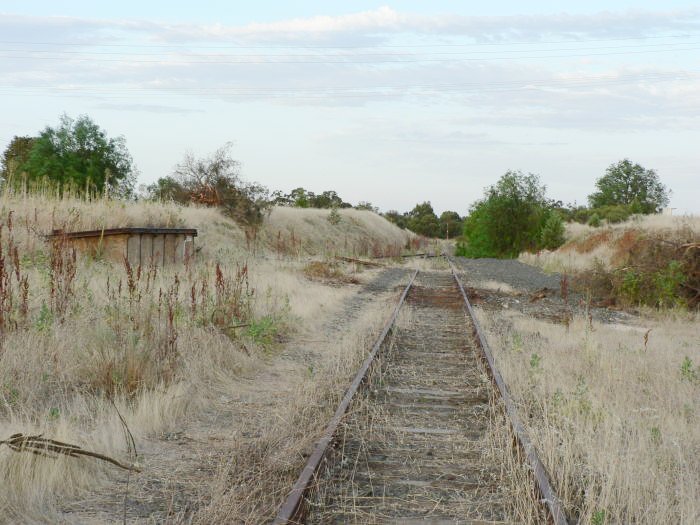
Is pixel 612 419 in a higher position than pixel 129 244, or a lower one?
lower

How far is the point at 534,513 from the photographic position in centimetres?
429

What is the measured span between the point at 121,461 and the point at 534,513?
3.01 m

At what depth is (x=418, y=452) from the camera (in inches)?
220

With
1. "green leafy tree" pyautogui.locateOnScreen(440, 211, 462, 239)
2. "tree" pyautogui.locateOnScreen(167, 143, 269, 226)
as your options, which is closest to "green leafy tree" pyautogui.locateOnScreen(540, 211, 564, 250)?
"tree" pyautogui.locateOnScreen(167, 143, 269, 226)

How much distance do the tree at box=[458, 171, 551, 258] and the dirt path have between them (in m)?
52.4

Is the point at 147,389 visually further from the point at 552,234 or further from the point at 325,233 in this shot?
the point at 552,234

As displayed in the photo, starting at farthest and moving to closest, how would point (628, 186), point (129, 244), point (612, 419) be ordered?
point (628, 186), point (129, 244), point (612, 419)

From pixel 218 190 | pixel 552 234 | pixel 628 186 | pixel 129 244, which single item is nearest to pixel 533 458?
pixel 129 244

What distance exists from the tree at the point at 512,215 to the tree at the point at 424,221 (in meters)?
67.5

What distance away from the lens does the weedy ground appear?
14.9 feet

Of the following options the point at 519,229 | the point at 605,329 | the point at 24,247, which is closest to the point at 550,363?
the point at 605,329

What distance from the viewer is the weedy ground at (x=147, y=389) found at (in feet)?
14.9

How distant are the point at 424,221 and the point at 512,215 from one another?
248 ft

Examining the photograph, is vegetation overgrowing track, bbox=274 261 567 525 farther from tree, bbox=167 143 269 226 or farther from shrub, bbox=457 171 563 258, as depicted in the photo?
shrub, bbox=457 171 563 258
